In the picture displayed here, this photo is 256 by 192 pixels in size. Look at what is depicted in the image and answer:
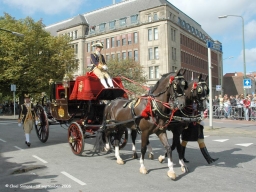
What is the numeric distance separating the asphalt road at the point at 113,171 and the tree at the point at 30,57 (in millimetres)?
22851

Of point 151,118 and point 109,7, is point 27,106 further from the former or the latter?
point 109,7

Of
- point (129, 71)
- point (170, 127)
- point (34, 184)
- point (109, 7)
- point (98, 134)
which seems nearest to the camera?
point (34, 184)

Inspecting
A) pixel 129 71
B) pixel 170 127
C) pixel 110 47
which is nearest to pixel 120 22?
pixel 110 47

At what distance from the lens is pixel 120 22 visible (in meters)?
58.1

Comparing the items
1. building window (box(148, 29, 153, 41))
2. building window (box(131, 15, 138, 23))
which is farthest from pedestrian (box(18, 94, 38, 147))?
building window (box(131, 15, 138, 23))

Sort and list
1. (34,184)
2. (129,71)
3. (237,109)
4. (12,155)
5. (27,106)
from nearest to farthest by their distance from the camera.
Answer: (34,184), (12,155), (27,106), (237,109), (129,71)

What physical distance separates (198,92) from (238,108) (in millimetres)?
15752

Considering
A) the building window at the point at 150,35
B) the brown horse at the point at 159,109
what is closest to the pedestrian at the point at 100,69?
the brown horse at the point at 159,109

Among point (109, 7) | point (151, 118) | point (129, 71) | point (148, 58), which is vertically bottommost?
point (151, 118)

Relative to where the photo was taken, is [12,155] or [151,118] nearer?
[151,118]

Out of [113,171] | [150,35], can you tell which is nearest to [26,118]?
[113,171]

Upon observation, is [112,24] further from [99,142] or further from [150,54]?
[99,142]

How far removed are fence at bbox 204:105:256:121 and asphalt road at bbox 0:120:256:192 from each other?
34.4 ft

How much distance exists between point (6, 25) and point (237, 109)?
26.8 metres
